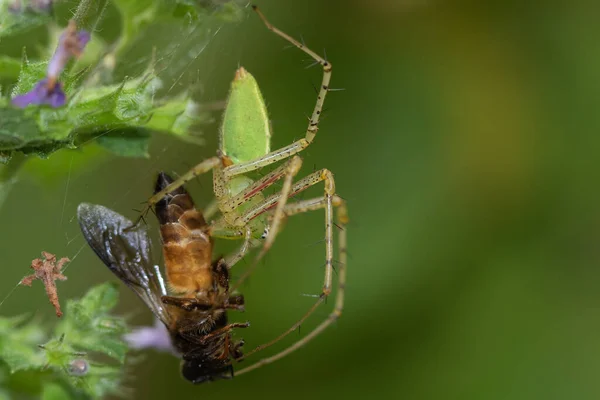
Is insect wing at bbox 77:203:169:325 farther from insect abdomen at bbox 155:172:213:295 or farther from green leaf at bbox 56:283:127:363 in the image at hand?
green leaf at bbox 56:283:127:363

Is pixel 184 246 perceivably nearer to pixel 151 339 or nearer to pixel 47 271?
pixel 47 271

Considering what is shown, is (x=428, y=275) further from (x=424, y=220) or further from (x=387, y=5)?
(x=387, y=5)

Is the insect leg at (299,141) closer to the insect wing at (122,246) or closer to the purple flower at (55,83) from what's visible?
the insect wing at (122,246)

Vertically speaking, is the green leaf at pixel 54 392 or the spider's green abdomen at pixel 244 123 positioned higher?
the spider's green abdomen at pixel 244 123

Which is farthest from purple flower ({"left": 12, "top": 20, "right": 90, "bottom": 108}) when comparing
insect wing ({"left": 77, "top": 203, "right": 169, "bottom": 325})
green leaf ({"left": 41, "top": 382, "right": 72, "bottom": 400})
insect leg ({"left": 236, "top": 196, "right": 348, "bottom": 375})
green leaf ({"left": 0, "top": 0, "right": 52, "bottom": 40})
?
insect leg ({"left": 236, "top": 196, "right": 348, "bottom": 375})

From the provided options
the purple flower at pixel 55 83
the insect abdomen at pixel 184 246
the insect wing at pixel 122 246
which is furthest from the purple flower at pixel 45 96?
the insect abdomen at pixel 184 246

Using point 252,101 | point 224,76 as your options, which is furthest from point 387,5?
point 252,101

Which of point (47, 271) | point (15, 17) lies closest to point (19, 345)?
point (47, 271)
